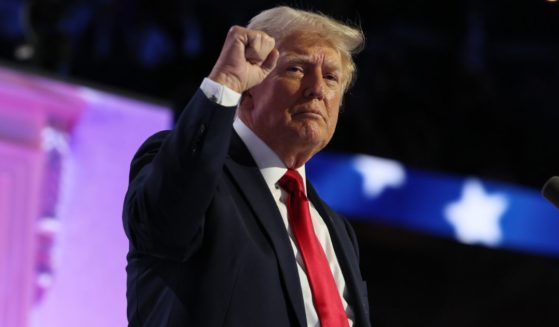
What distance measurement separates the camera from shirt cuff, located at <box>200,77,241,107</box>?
56.9 inches

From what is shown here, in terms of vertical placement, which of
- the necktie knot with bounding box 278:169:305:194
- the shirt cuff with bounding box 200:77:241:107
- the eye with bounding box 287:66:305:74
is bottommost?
the necktie knot with bounding box 278:169:305:194

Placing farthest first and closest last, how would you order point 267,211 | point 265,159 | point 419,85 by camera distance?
point 419,85 → point 265,159 → point 267,211

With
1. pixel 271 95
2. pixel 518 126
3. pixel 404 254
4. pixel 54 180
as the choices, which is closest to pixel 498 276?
pixel 404 254

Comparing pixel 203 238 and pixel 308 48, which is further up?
pixel 308 48

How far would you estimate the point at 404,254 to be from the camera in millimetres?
3984

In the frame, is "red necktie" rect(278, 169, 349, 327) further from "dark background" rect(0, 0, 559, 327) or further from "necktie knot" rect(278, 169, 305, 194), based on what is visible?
"dark background" rect(0, 0, 559, 327)

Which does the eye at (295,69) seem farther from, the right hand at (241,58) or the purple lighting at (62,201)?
the purple lighting at (62,201)

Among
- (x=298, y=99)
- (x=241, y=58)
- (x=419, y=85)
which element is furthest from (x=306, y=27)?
(x=419, y=85)

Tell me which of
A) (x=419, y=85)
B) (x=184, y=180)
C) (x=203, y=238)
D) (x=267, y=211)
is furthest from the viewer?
(x=419, y=85)

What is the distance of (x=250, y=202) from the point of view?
5.31 feet

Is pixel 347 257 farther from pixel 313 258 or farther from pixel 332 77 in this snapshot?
pixel 332 77

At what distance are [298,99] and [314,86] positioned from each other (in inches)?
1.6

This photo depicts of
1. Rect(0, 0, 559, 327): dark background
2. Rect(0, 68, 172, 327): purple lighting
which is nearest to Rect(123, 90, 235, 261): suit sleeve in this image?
Rect(0, 68, 172, 327): purple lighting

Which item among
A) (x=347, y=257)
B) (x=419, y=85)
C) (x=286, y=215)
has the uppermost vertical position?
(x=286, y=215)
